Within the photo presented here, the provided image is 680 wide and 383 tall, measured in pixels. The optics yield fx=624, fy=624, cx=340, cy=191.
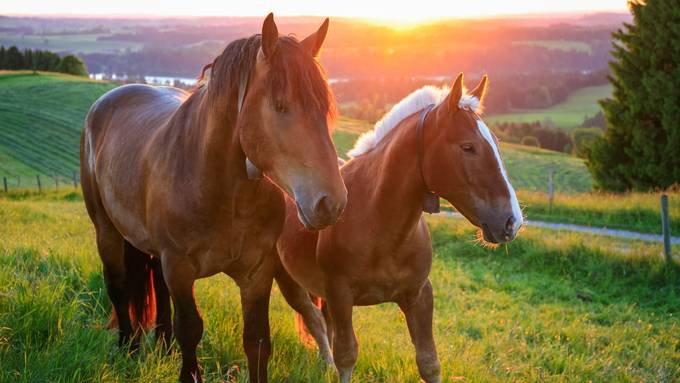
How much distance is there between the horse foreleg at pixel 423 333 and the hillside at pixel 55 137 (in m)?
30.4

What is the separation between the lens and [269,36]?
8.30 feet

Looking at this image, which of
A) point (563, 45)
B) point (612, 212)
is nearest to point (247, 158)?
point (612, 212)

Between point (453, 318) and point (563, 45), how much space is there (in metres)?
132

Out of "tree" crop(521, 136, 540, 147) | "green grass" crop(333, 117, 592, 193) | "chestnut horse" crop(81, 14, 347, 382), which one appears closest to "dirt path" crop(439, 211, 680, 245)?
"chestnut horse" crop(81, 14, 347, 382)

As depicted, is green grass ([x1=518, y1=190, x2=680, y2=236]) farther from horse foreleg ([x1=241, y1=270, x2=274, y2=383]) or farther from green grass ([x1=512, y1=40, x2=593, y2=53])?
green grass ([x1=512, y1=40, x2=593, y2=53])

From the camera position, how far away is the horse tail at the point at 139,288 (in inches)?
169

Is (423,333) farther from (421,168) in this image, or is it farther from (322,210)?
(322,210)

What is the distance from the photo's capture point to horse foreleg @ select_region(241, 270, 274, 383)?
3375mm

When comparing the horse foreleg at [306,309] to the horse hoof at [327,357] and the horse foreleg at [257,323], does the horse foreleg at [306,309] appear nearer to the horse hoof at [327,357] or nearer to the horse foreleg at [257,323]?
the horse hoof at [327,357]

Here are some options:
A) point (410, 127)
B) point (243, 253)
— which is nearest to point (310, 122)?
point (243, 253)

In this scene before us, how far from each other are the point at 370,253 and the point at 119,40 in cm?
11069

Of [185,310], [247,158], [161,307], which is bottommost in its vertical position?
[161,307]

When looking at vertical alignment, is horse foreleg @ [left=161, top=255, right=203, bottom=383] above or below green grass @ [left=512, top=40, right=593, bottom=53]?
below

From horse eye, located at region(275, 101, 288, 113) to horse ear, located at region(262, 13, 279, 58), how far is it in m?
0.21
